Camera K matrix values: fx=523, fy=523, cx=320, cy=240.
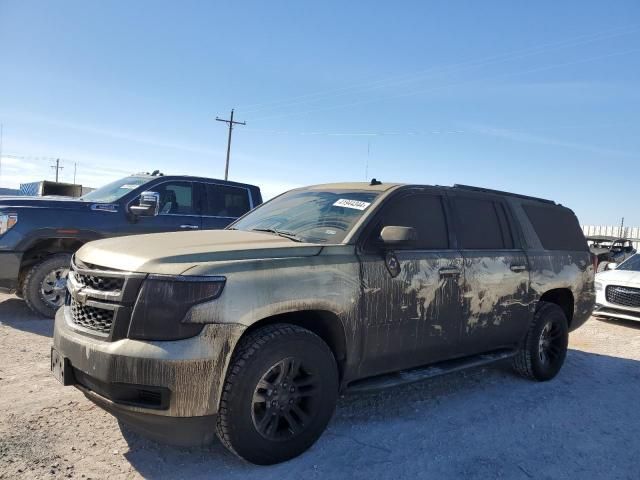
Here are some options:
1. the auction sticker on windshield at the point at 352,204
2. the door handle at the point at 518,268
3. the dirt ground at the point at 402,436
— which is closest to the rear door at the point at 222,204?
the dirt ground at the point at 402,436

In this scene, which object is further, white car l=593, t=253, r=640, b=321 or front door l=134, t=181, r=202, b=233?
white car l=593, t=253, r=640, b=321

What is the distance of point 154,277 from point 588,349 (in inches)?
258

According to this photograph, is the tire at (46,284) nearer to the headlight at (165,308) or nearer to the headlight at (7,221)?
the headlight at (7,221)

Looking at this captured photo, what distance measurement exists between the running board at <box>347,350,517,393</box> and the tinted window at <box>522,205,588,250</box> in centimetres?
144

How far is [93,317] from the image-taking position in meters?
3.13

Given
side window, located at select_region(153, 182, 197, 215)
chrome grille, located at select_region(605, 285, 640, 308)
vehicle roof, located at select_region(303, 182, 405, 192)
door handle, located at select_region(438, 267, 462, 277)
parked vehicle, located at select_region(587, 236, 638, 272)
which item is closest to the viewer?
door handle, located at select_region(438, 267, 462, 277)

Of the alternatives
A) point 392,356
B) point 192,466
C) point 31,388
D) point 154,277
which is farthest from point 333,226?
point 31,388

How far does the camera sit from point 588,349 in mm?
7301

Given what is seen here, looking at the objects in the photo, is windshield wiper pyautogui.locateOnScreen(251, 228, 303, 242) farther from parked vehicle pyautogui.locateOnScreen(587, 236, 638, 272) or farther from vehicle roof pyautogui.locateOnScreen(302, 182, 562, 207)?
parked vehicle pyautogui.locateOnScreen(587, 236, 638, 272)

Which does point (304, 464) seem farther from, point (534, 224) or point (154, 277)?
point (534, 224)

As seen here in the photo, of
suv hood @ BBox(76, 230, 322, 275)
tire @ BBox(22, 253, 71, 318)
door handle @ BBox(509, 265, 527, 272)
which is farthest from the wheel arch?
tire @ BBox(22, 253, 71, 318)

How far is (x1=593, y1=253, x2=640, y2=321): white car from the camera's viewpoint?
9.20 m

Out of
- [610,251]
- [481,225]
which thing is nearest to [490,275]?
[481,225]

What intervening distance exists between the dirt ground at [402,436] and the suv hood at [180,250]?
121cm
